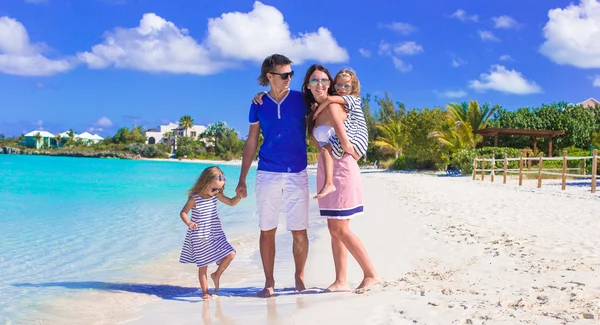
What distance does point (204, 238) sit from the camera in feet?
13.5

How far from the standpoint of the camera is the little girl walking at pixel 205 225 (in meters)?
4.07

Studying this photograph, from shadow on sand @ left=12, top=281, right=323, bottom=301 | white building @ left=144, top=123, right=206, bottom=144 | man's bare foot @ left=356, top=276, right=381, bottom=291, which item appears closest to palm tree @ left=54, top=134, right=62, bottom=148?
white building @ left=144, top=123, right=206, bottom=144

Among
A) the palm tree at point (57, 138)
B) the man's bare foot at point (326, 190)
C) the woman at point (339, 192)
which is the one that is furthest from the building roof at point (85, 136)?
the man's bare foot at point (326, 190)

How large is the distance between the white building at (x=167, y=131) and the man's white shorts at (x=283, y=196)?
310ft

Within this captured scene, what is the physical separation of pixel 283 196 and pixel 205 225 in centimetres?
71

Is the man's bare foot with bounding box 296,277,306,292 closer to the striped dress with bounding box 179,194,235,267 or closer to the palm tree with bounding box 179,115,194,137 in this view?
the striped dress with bounding box 179,194,235,267

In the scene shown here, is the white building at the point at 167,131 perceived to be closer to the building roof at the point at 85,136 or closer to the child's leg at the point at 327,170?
the building roof at the point at 85,136

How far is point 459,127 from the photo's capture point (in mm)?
31469

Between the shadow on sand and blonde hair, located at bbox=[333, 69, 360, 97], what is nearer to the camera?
blonde hair, located at bbox=[333, 69, 360, 97]

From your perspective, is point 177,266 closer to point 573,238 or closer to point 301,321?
point 301,321

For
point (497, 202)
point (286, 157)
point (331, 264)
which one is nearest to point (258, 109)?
point (286, 157)

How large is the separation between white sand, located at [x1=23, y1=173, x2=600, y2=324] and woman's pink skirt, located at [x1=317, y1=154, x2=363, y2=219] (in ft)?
1.91

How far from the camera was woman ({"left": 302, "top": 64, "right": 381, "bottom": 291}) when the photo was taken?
12.2 feet

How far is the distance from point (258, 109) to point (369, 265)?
55.9 inches
